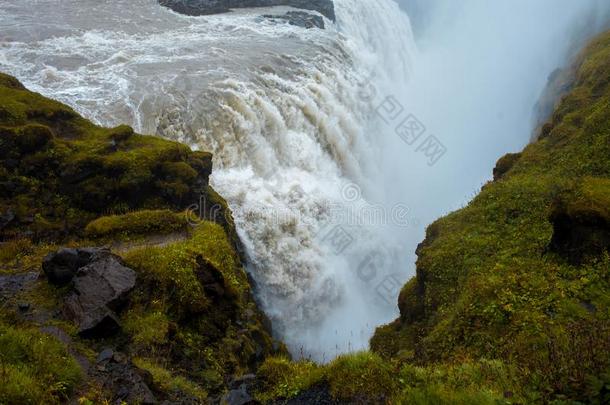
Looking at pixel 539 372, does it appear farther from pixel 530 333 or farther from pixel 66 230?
pixel 66 230

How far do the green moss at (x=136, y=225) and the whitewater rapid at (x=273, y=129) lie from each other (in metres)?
5.94

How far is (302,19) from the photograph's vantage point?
143 ft

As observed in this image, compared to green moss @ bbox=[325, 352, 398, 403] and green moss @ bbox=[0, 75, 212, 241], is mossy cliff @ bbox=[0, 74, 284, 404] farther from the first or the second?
green moss @ bbox=[325, 352, 398, 403]

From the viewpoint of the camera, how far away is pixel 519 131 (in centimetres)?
4259

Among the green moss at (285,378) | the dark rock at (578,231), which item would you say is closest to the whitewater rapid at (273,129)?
the green moss at (285,378)

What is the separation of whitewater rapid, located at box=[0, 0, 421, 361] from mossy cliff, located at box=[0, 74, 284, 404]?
3840mm

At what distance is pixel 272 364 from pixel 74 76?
21.2 metres

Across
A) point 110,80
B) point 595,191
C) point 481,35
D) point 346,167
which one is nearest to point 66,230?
point 595,191

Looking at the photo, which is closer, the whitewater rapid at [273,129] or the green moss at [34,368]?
the green moss at [34,368]

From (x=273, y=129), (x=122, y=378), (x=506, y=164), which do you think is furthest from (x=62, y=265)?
(x=273, y=129)

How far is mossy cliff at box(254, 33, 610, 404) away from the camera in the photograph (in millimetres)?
4621

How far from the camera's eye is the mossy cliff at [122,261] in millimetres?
5539

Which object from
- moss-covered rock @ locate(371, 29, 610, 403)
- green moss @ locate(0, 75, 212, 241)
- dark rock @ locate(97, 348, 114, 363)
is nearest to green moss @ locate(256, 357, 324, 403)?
dark rock @ locate(97, 348, 114, 363)

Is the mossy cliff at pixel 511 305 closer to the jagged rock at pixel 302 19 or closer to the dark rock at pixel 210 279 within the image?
the dark rock at pixel 210 279
